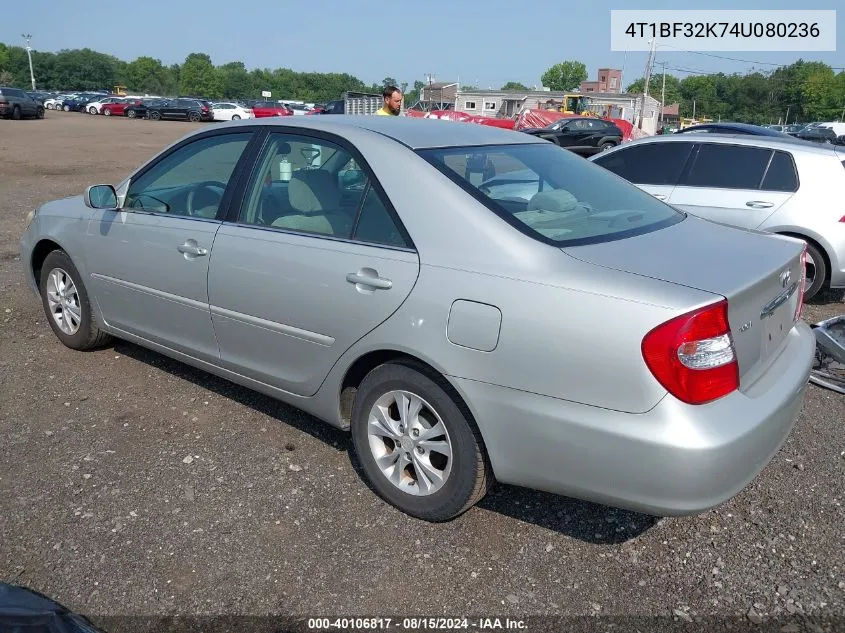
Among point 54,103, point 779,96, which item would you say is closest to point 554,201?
point 54,103

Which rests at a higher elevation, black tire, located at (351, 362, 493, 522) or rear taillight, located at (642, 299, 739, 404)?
rear taillight, located at (642, 299, 739, 404)

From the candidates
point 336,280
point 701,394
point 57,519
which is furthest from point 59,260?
point 701,394

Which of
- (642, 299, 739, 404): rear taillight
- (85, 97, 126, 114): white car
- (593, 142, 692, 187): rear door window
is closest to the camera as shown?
(642, 299, 739, 404): rear taillight

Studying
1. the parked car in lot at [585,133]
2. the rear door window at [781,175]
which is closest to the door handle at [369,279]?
Answer: the rear door window at [781,175]

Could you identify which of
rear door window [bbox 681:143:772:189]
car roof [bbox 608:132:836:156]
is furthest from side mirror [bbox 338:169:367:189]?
car roof [bbox 608:132:836:156]

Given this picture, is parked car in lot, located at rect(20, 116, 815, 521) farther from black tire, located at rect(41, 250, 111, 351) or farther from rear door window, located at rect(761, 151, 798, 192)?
rear door window, located at rect(761, 151, 798, 192)

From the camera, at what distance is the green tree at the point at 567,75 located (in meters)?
142

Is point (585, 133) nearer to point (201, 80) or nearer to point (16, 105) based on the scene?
point (16, 105)

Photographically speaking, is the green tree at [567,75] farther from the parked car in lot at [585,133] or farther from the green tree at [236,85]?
the parked car in lot at [585,133]

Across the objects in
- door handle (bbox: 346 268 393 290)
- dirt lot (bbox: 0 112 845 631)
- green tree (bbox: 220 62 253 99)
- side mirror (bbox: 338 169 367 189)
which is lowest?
dirt lot (bbox: 0 112 845 631)

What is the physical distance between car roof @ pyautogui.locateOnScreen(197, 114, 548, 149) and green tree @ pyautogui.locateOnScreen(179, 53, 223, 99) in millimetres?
131312

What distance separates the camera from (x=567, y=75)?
142 meters

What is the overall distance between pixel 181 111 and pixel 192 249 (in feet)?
153

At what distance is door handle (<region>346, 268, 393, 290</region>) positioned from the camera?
2984 mm
